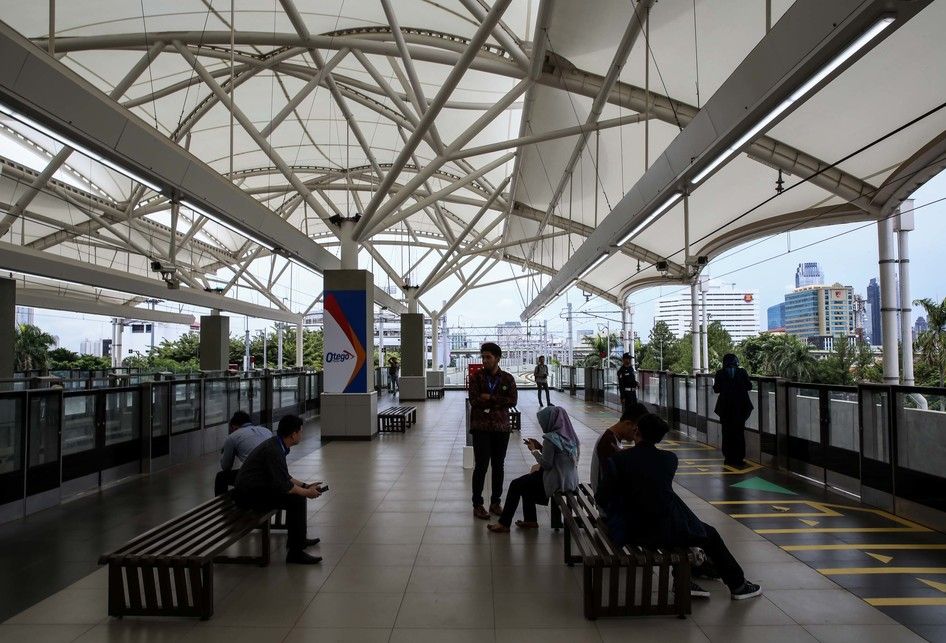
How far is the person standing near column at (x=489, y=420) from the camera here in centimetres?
620

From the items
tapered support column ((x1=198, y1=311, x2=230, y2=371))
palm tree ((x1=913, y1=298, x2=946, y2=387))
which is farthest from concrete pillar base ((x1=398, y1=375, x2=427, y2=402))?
palm tree ((x1=913, y1=298, x2=946, y2=387))

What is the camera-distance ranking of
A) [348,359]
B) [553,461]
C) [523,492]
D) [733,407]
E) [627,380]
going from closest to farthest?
1. [553,461]
2. [523,492]
3. [733,407]
4. [348,359]
5. [627,380]

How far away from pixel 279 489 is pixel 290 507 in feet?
0.81

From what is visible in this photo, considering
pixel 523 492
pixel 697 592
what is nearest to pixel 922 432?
pixel 697 592

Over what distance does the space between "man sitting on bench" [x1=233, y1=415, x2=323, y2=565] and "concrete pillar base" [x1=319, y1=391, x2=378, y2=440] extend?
26.5ft

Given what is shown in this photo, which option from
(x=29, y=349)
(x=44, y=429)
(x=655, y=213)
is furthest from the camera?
(x=29, y=349)

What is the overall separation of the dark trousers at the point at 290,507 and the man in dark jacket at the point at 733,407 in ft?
22.9

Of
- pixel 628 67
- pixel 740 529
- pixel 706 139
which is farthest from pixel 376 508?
pixel 628 67

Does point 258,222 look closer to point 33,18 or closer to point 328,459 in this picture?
point 328,459

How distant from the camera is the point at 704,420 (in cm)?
1233

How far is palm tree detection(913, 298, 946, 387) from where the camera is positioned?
3547 centimetres

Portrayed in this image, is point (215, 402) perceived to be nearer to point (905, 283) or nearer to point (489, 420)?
point (489, 420)

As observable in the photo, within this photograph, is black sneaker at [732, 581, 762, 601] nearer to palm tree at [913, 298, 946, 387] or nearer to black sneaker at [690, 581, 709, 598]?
black sneaker at [690, 581, 709, 598]

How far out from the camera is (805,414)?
8.52m
